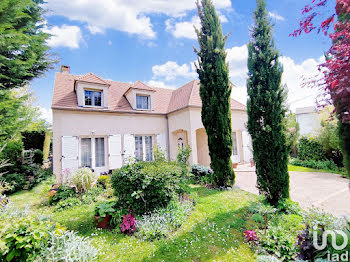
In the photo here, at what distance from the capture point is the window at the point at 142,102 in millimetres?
12630

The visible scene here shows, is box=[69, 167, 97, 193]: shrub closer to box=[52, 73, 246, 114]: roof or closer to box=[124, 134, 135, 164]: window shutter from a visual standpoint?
box=[124, 134, 135, 164]: window shutter

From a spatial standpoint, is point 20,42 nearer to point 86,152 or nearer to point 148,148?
point 86,152

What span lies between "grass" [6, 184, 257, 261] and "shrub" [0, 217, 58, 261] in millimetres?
1312

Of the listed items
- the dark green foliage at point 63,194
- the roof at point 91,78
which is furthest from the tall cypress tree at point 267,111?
the roof at point 91,78

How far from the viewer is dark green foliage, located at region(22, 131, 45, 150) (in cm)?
1355

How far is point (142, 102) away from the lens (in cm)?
1280

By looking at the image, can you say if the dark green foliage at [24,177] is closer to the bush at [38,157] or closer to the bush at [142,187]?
the bush at [38,157]

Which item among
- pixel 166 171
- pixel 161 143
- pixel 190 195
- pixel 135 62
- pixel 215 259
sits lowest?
pixel 215 259

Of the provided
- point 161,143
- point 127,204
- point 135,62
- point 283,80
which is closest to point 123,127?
point 161,143

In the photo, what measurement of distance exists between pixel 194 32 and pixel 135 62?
15.4ft

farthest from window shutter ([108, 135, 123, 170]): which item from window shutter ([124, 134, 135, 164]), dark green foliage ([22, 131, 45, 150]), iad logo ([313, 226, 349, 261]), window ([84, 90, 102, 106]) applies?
iad logo ([313, 226, 349, 261])

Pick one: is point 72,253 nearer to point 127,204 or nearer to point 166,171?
point 127,204

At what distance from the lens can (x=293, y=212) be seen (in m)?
4.58

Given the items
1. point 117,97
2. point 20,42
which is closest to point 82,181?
point 20,42
